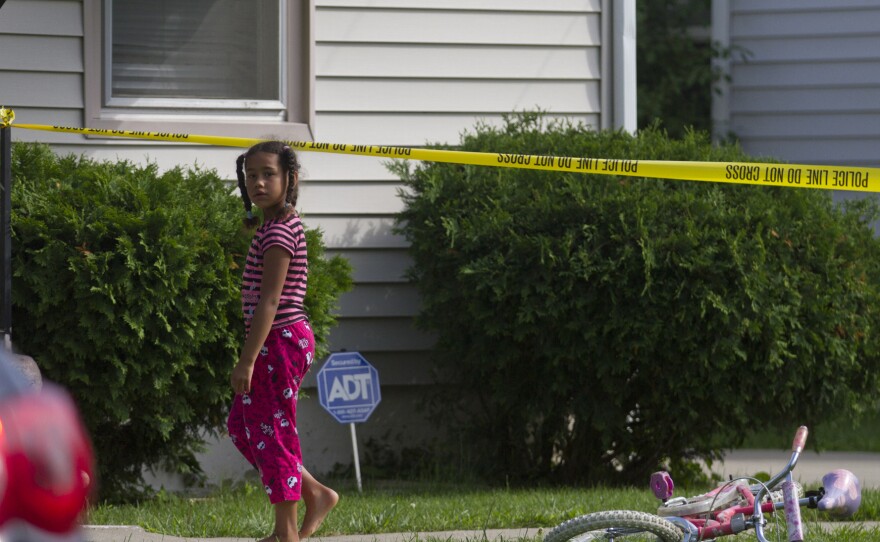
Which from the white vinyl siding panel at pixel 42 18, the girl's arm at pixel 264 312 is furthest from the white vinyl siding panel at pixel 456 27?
the girl's arm at pixel 264 312

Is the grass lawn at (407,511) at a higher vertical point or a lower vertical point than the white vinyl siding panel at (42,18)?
lower

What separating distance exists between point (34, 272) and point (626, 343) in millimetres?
3058

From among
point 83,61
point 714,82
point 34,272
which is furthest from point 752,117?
point 34,272

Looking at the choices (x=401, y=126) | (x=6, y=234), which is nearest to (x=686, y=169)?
(x=401, y=126)

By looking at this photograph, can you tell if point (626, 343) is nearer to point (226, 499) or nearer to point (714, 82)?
point (226, 499)

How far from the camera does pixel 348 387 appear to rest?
7652 mm

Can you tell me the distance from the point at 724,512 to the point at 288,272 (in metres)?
1.86

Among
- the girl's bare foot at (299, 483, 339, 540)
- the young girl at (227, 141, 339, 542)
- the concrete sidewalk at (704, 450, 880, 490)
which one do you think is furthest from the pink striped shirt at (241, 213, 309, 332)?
the concrete sidewalk at (704, 450, 880, 490)

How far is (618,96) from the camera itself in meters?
8.61

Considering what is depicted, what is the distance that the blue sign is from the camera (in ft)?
24.9

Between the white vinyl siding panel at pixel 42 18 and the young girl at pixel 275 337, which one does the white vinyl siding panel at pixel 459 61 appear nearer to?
the white vinyl siding panel at pixel 42 18

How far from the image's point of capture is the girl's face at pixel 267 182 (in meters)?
5.00

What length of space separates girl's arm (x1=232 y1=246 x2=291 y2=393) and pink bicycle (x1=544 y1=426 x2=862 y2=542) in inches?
52.2

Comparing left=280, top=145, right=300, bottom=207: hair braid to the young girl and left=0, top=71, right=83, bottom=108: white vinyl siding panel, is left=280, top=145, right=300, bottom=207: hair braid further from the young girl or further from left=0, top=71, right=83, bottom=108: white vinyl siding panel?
left=0, top=71, right=83, bottom=108: white vinyl siding panel
